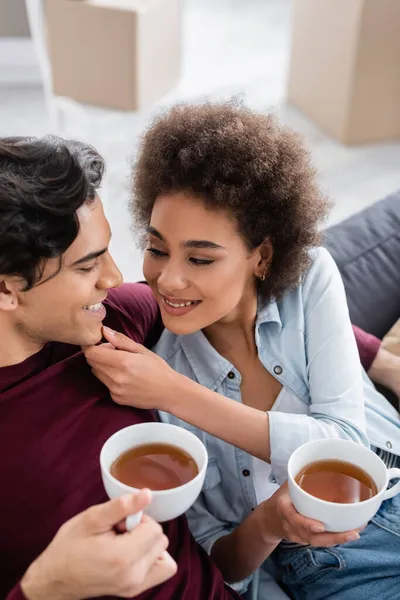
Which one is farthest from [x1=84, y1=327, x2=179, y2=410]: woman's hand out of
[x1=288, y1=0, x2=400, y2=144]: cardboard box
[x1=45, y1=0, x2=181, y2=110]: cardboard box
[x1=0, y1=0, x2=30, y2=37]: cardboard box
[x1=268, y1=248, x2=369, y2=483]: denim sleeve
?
[x1=0, y1=0, x2=30, y2=37]: cardboard box

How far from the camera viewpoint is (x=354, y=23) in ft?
12.0

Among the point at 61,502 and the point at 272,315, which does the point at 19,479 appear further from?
the point at 272,315

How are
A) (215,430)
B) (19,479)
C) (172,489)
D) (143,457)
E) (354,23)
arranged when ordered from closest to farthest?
(172,489), (143,457), (19,479), (215,430), (354,23)

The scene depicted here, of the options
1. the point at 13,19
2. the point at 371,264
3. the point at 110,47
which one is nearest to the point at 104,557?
the point at 371,264

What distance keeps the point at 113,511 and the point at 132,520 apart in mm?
26

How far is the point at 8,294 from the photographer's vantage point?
122 cm

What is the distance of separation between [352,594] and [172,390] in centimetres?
53

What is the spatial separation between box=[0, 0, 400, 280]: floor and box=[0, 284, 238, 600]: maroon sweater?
1705 millimetres

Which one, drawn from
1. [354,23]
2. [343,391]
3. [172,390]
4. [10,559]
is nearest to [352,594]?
[343,391]

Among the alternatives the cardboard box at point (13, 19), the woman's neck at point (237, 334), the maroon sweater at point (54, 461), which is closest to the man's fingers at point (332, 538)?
the maroon sweater at point (54, 461)

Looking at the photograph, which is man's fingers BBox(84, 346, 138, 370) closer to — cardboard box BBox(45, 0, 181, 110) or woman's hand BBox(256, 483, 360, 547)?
woman's hand BBox(256, 483, 360, 547)

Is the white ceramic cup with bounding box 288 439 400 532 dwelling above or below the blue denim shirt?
above

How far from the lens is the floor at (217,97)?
367 centimetres

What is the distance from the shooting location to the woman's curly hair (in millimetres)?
1368
